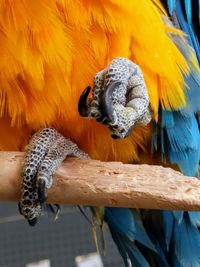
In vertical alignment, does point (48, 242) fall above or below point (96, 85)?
below

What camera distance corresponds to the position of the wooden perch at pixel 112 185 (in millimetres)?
645

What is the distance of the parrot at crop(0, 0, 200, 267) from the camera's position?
0.78 m

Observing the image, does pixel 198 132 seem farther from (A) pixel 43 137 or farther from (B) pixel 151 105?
(A) pixel 43 137

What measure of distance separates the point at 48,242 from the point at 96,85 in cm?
92

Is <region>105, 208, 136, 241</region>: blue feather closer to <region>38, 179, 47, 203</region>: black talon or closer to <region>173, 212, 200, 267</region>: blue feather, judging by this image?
<region>173, 212, 200, 267</region>: blue feather

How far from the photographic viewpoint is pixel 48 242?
1.62 meters

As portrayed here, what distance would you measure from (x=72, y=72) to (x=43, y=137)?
0.10 m

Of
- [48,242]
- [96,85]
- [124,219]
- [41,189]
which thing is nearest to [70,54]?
[96,85]

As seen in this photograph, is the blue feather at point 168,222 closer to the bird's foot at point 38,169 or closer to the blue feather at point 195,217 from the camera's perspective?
the blue feather at point 195,217

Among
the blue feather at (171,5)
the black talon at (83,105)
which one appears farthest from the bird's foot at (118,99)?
the blue feather at (171,5)

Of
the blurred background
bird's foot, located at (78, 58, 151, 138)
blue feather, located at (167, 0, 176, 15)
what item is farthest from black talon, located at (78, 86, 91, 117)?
the blurred background

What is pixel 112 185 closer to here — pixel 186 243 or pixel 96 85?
pixel 96 85

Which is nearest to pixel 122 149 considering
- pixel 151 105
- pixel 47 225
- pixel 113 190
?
pixel 151 105

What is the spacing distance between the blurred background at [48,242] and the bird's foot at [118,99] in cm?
79
